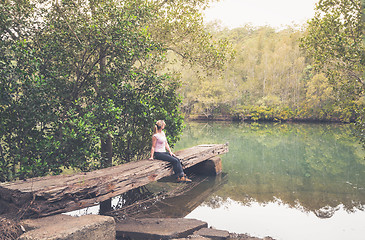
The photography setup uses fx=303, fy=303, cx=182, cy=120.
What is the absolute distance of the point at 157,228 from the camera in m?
5.59

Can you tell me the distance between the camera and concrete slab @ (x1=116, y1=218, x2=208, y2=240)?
17.6ft

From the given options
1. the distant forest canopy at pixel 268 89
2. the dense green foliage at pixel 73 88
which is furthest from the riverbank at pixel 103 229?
the distant forest canopy at pixel 268 89

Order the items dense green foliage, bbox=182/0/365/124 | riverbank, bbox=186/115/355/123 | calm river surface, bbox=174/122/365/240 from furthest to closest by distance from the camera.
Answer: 1. riverbank, bbox=186/115/355/123
2. dense green foliage, bbox=182/0/365/124
3. calm river surface, bbox=174/122/365/240

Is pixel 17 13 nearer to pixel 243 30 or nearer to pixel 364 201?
pixel 364 201

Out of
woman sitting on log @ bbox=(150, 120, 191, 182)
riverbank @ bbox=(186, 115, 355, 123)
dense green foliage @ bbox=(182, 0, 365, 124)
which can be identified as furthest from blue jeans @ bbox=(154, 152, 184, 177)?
riverbank @ bbox=(186, 115, 355, 123)

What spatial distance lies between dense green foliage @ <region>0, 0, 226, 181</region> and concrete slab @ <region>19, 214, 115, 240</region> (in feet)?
7.64

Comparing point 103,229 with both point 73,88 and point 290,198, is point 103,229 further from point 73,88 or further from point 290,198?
point 290,198

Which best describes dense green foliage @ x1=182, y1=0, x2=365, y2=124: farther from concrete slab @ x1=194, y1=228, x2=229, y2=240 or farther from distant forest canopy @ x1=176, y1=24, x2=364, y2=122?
concrete slab @ x1=194, y1=228, x2=229, y2=240

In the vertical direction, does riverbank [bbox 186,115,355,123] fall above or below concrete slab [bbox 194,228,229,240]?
below

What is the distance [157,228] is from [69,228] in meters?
1.94

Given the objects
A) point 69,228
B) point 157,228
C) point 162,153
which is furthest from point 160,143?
point 69,228

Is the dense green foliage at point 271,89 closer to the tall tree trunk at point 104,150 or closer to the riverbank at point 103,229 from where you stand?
the tall tree trunk at point 104,150

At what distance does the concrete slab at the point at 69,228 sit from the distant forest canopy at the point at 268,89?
34.1 metres

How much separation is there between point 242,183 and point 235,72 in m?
44.8
